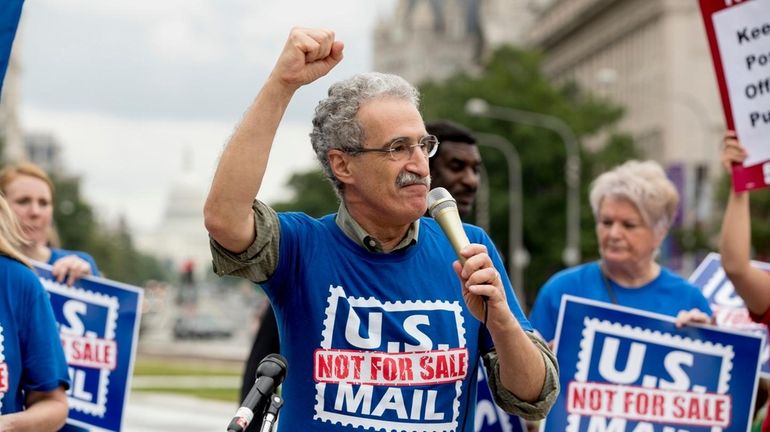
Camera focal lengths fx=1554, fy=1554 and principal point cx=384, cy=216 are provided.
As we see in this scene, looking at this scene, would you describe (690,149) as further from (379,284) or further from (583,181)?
(379,284)

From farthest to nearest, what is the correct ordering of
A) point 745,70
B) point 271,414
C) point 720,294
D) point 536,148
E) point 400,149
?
point 536,148 < point 720,294 < point 745,70 < point 400,149 < point 271,414

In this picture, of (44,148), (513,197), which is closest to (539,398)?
(513,197)

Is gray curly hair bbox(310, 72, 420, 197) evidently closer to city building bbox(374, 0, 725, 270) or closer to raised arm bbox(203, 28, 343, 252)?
raised arm bbox(203, 28, 343, 252)

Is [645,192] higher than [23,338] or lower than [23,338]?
higher

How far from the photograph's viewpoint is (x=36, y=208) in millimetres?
6633

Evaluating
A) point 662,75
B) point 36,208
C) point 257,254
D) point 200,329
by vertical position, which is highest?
point 662,75

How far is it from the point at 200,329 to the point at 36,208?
68988 millimetres

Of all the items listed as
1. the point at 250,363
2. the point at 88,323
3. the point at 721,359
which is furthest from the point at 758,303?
the point at 88,323

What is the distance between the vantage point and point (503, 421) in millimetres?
6680

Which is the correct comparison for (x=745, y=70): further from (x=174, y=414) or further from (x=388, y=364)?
(x=174, y=414)

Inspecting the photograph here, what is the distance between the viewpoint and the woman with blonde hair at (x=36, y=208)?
665cm

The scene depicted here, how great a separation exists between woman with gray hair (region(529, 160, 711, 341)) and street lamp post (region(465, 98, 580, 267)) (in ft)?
153

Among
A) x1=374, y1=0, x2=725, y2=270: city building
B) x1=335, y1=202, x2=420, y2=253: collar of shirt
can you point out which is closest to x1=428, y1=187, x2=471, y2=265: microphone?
x1=335, y1=202, x2=420, y2=253: collar of shirt

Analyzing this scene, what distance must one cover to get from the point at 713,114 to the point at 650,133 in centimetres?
537
